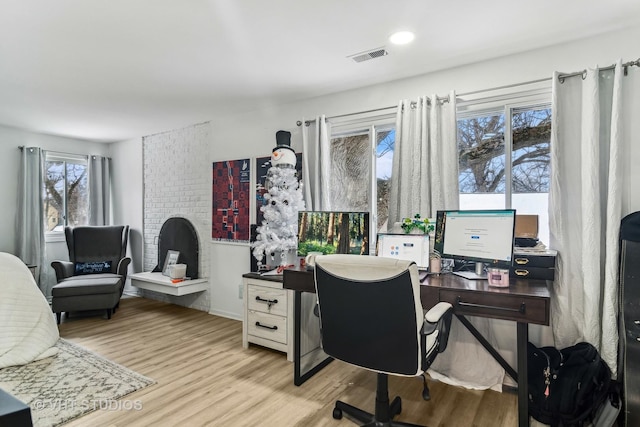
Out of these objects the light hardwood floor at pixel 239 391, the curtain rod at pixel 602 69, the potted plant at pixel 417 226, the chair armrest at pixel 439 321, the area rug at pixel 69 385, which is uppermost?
the curtain rod at pixel 602 69

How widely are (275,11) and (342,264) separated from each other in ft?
4.79

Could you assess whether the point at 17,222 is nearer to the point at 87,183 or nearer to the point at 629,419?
the point at 87,183

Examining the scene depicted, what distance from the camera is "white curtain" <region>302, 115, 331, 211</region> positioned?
3.27 m

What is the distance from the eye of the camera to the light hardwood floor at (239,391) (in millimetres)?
2078

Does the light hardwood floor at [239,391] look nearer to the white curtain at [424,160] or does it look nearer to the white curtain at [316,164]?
the white curtain at [424,160]

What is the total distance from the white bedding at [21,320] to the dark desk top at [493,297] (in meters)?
3.07

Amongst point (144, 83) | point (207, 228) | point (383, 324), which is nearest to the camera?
point (383, 324)

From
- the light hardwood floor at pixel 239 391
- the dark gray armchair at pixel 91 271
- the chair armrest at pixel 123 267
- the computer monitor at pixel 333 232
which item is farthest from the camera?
the chair armrest at pixel 123 267

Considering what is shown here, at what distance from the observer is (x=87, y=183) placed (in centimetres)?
539

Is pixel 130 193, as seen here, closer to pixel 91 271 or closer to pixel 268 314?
pixel 91 271

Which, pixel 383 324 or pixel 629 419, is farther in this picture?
pixel 629 419

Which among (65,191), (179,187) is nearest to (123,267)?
(179,187)

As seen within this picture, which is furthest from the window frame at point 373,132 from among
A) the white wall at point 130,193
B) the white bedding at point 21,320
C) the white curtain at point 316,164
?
the white wall at point 130,193

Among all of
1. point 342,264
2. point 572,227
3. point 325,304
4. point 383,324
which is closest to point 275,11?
point 342,264
